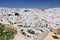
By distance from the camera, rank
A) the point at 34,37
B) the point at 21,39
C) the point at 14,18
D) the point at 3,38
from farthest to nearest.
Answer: the point at 14,18 < the point at 34,37 < the point at 21,39 < the point at 3,38

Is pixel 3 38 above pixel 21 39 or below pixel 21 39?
above

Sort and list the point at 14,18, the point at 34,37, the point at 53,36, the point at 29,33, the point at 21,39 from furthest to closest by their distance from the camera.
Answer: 1. the point at 14,18
2. the point at 53,36
3. the point at 29,33
4. the point at 34,37
5. the point at 21,39

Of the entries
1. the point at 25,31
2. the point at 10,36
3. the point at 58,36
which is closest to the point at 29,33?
the point at 25,31

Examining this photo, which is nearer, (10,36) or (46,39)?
(10,36)

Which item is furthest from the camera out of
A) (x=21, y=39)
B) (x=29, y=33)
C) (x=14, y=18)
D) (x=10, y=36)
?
(x=14, y=18)

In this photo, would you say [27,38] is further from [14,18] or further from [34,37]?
[14,18]

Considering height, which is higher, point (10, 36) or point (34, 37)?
point (10, 36)

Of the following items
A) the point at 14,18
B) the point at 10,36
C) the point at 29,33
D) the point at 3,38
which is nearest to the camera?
the point at 3,38

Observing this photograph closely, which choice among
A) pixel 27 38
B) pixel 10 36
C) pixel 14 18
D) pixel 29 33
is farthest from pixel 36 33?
pixel 14 18

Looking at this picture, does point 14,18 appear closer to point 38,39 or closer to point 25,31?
point 25,31
